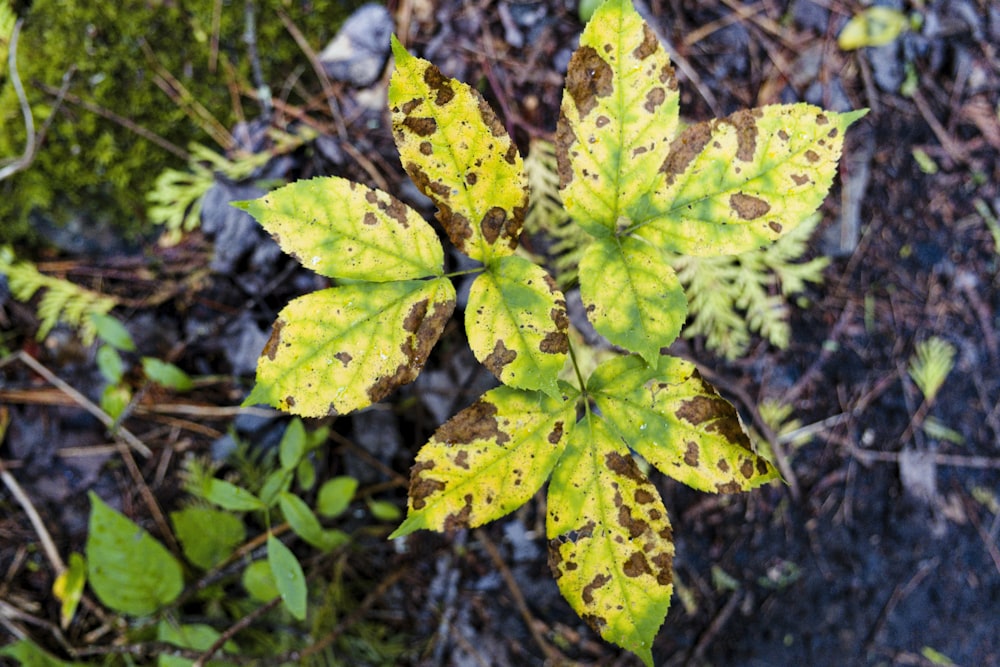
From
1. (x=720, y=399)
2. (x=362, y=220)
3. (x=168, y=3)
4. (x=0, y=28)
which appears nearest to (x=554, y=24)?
(x=168, y=3)

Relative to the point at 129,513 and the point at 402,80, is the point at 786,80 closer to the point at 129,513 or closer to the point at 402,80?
the point at 402,80

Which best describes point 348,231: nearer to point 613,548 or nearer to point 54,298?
point 613,548

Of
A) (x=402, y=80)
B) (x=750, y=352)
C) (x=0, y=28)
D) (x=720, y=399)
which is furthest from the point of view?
(x=750, y=352)

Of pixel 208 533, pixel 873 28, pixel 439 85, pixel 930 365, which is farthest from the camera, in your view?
pixel 930 365

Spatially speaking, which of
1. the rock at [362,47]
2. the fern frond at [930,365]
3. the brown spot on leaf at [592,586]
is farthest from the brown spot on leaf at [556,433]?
the fern frond at [930,365]

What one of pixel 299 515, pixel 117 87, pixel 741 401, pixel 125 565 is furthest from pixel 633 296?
pixel 117 87

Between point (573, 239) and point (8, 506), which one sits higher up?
point (573, 239)
